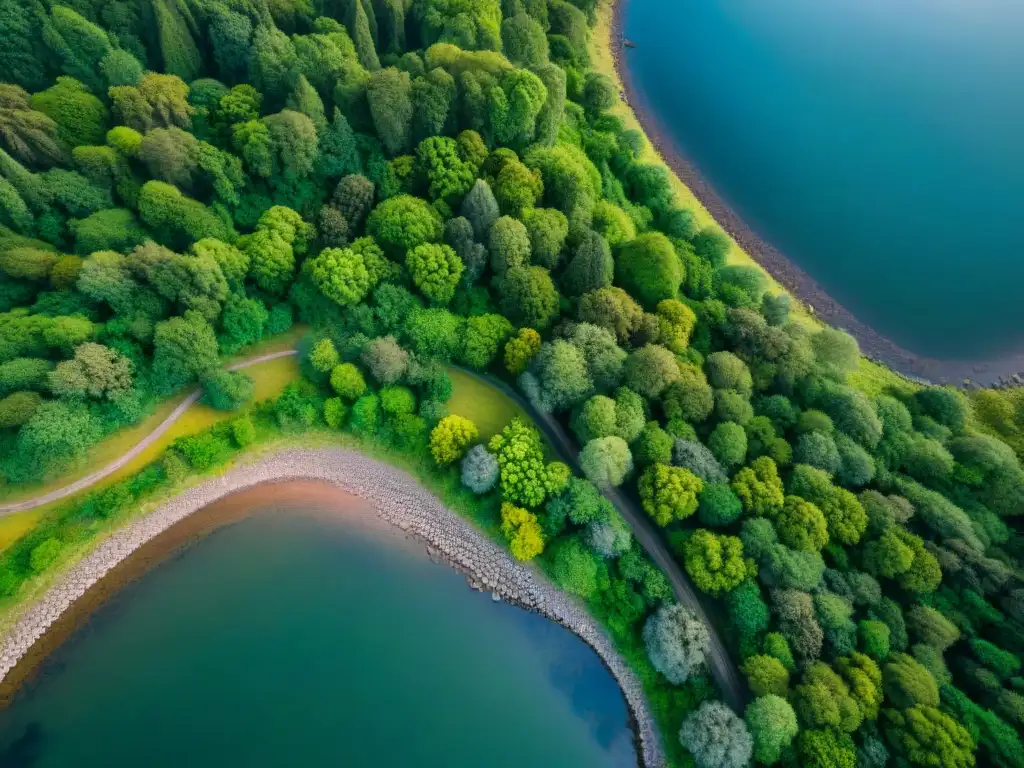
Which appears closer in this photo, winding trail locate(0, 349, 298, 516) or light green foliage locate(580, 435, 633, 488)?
winding trail locate(0, 349, 298, 516)

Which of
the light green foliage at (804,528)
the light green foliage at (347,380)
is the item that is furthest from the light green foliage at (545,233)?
the light green foliage at (804,528)

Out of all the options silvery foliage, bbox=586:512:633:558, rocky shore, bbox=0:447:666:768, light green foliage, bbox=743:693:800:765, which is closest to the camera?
light green foliage, bbox=743:693:800:765

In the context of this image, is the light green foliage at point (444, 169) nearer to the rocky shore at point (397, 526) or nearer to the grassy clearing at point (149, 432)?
the grassy clearing at point (149, 432)

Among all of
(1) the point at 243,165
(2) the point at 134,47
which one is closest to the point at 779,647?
(1) the point at 243,165

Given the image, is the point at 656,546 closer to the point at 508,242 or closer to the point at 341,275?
the point at 508,242

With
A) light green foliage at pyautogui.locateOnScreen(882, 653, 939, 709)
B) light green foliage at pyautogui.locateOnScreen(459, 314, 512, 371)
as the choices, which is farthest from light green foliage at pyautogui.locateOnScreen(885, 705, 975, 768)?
light green foliage at pyautogui.locateOnScreen(459, 314, 512, 371)

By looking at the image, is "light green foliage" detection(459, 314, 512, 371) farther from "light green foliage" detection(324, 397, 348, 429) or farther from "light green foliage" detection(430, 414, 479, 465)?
"light green foliage" detection(324, 397, 348, 429)

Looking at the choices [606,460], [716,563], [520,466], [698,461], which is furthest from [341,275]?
[716,563]

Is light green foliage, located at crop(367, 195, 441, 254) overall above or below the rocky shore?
above
